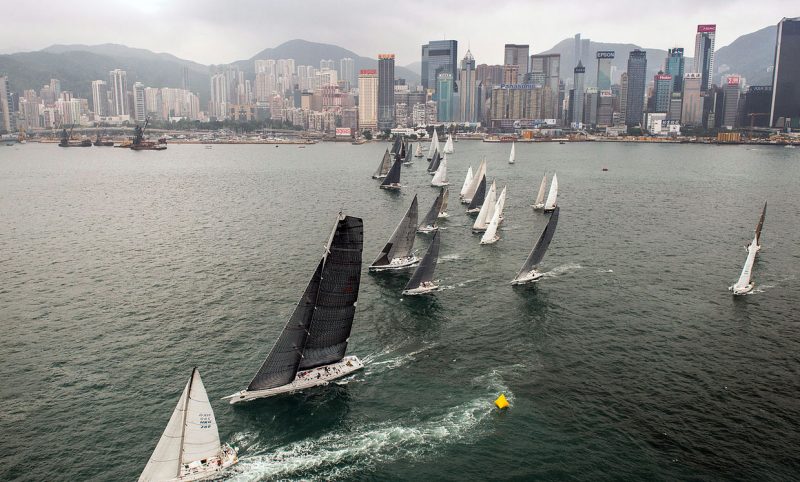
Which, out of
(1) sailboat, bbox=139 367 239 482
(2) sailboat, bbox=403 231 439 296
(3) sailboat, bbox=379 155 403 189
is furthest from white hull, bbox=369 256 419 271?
(3) sailboat, bbox=379 155 403 189

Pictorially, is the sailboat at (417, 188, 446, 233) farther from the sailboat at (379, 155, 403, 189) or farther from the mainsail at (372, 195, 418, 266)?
the sailboat at (379, 155, 403, 189)

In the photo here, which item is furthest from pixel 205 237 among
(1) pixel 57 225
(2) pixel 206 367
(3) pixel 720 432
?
(3) pixel 720 432

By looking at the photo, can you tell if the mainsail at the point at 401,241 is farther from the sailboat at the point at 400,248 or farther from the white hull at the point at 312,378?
the white hull at the point at 312,378

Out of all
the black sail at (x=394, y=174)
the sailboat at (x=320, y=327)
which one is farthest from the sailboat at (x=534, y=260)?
the black sail at (x=394, y=174)

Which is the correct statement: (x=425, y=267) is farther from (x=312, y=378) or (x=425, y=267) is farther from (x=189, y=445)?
(x=189, y=445)

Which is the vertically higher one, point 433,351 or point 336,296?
point 336,296

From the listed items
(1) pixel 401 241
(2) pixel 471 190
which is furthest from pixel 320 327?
(2) pixel 471 190

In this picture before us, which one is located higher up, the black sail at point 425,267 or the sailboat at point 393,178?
the sailboat at point 393,178
